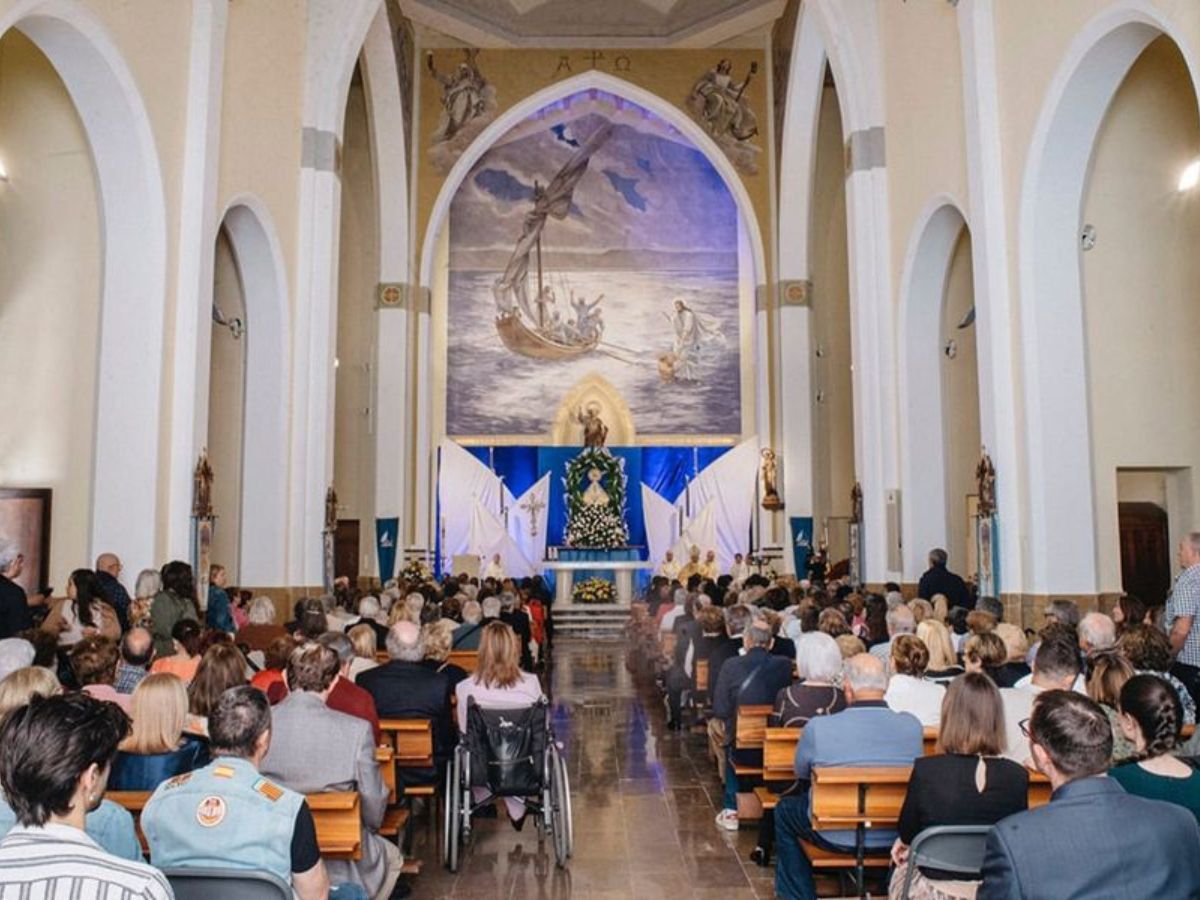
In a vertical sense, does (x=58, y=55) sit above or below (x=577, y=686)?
above

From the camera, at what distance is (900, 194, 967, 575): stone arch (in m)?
10.2

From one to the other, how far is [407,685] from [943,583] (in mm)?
5362

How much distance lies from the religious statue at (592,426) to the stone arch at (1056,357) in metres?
11.3

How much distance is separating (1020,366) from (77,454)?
6830 mm

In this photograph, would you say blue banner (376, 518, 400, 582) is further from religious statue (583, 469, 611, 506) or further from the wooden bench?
the wooden bench

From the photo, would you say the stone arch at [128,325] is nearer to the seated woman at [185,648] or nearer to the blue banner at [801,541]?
the seated woman at [185,648]

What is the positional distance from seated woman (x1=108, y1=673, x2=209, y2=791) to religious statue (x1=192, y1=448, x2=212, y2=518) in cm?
517

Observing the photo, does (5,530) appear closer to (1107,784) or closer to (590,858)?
(590,858)

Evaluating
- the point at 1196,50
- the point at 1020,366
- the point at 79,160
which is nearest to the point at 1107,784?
the point at 1196,50

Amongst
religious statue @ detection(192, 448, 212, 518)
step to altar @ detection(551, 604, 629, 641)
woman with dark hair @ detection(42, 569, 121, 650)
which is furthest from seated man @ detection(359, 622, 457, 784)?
step to altar @ detection(551, 604, 629, 641)

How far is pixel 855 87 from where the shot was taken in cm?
1134

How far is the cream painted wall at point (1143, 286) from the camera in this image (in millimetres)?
8453

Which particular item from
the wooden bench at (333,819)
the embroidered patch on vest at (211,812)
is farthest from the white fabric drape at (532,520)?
the embroidered patch on vest at (211,812)

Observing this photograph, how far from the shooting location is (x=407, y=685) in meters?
5.02
